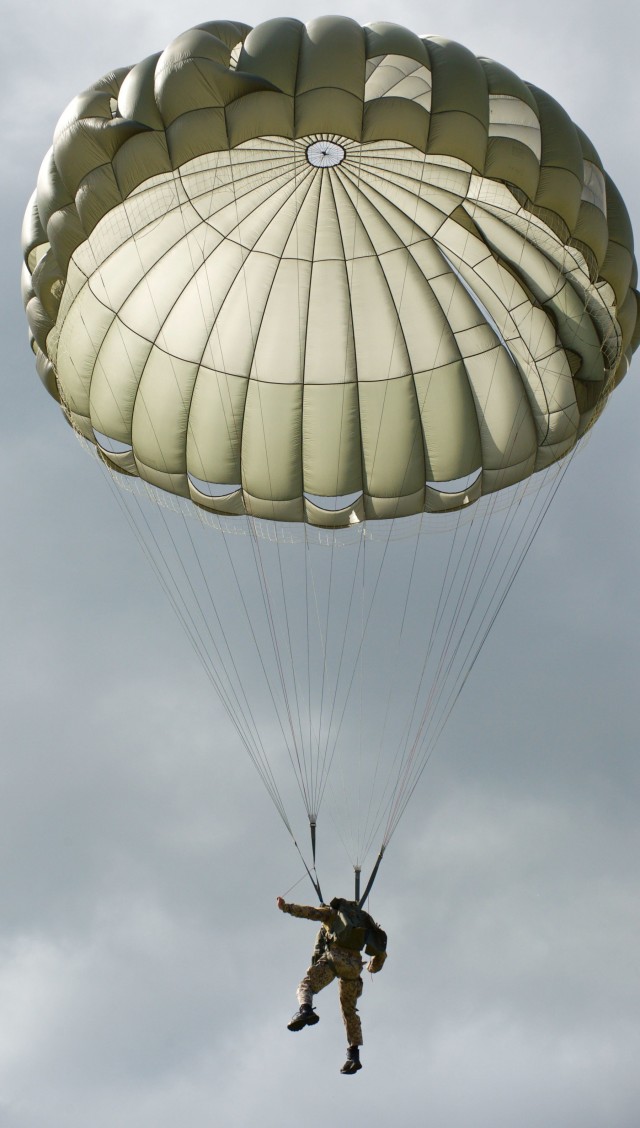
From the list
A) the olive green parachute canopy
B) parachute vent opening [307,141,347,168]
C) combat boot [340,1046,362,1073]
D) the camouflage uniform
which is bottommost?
combat boot [340,1046,362,1073]

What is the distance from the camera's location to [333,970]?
43.3 ft

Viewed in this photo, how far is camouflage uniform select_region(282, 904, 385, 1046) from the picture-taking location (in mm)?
13055

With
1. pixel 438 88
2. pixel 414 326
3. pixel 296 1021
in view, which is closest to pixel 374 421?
pixel 414 326

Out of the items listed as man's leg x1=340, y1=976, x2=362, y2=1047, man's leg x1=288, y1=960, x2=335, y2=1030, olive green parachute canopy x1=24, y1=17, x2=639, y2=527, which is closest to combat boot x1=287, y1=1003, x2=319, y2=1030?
man's leg x1=288, y1=960, x2=335, y2=1030

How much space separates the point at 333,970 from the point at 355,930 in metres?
0.42

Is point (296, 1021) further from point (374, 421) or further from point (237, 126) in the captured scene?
point (237, 126)

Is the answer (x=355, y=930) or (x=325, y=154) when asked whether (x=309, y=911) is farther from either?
(x=325, y=154)

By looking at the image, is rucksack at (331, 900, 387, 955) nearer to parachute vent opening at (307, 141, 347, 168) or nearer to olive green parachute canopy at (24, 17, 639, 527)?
olive green parachute canopy at (24, 17, 639, 527)

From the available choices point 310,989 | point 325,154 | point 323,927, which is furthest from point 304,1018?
point 325,154

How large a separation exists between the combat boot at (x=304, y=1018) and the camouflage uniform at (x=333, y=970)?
43 millimetres

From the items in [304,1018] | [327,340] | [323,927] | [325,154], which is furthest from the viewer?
[327,340]

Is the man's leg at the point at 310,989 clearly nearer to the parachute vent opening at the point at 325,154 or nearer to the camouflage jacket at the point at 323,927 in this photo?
the camouflage jacket at the point at 323,927

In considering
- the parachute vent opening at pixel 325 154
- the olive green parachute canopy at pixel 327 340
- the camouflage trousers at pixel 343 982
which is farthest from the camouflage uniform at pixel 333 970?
the parachute vent opening at pixel 325 154

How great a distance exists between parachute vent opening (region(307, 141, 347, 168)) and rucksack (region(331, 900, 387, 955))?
23.0 feet
